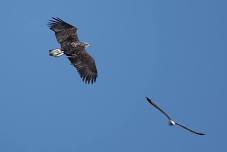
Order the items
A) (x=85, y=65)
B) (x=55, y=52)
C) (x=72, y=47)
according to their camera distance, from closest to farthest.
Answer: (x=55, y=52), (x=72, y=47), (x=85, y=65)

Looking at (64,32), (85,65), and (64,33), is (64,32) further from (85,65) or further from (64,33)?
(85,65)

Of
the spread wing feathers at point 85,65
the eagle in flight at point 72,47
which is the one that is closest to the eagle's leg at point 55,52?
the eagle in flight at point 72,47

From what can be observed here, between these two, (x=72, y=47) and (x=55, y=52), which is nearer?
(x=55, y=52)

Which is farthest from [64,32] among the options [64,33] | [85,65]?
[85,65]

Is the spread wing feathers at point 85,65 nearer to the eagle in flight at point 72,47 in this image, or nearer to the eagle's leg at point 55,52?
the eagle in flight at point 72,47

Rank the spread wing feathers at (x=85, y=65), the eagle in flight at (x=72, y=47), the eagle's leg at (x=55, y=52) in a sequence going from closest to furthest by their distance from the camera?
1. the eagle's leg at (x=55, y=52)
2. the eagle in flight at (x=72, y=47)
3. the spread wing feathers at (x=85, y=65)

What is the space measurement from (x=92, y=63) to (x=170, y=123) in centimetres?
1385

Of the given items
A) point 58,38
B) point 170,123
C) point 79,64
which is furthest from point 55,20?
point 170,123

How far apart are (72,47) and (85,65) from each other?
5.61ft

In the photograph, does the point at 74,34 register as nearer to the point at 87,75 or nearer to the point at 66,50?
the point at 66,50

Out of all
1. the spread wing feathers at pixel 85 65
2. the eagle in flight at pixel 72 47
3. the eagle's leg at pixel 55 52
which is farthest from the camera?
the spread wing feathers at pixel 85 65

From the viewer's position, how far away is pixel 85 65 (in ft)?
98.2

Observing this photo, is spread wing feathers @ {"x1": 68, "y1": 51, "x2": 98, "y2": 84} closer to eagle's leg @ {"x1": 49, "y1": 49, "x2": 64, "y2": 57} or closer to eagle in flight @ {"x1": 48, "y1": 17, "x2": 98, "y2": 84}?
eagle in flight @ {"x1": 48, "y1": 17, "x2": 98, "y2": 84}

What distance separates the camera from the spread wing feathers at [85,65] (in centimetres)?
2953
